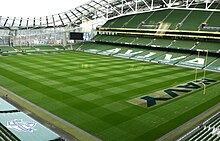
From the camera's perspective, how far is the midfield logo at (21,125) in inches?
491

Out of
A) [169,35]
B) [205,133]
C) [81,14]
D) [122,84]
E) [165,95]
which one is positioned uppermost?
[81,14]

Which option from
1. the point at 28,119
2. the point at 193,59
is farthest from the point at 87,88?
the point at 193,59

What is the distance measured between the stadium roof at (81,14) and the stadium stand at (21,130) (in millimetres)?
48792

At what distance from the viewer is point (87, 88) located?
23.3m

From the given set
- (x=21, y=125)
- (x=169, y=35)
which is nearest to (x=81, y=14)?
(x=169, y=35)

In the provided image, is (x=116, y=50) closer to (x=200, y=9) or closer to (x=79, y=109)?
(x=200, y=9)

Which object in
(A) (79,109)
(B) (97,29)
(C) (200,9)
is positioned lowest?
(A) (79,109)

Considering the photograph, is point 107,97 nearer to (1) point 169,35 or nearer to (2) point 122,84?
(2) point 122,84

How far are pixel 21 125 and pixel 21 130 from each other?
719 mm

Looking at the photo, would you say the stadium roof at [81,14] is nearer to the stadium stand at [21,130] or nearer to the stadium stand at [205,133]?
the stadium stand at [205,133]

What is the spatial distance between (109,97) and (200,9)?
3637cm

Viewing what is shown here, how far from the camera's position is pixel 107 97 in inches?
820

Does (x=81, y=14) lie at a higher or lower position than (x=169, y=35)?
higher

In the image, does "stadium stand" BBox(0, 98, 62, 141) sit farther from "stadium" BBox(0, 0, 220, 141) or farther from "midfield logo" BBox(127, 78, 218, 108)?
"midfield logo" BBox(127, 78, 218, 108)
